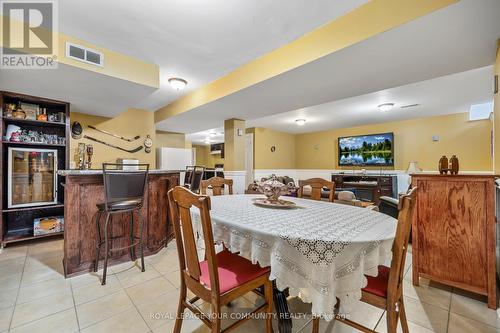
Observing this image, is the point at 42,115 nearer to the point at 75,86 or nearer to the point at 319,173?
the point at 75,86

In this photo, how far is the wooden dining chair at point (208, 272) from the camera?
1067 millimetres

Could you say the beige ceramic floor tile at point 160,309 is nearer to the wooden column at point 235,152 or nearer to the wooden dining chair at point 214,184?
the wooden dining chair at point 214,184

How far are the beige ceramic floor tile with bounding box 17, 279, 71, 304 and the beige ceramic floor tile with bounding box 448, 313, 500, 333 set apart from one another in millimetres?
2996

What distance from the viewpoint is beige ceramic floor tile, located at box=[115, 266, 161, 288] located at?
2.06 meters

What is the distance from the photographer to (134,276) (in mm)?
2182

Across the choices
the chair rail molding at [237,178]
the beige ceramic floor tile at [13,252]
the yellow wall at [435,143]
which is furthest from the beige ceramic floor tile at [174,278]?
the yellow wall at [435,143]

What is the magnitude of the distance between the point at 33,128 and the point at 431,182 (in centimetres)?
548

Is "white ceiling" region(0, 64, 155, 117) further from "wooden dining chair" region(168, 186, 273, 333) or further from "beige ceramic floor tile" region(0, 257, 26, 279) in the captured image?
"wooden dining chair" region(168, 186, 273, 333)

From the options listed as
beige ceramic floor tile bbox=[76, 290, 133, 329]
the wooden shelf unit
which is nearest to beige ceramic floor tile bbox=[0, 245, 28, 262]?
the wooden shelf unit

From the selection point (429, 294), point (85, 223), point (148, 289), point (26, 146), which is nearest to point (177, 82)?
point (85, 223)

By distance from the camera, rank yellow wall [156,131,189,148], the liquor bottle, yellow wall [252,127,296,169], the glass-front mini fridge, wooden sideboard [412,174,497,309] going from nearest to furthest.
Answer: wooden sideboard [412,174,497,309]
the glass-front mini fridge
the liquor bottle
yellow wall [156,131,189,148]
yellow wall [252,127,296,169]

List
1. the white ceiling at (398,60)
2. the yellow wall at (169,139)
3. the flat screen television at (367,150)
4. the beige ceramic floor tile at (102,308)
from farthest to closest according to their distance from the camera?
1. the yellow wall at (169,139)
2. the flat screen television at (367,150)
3. the white ceiling at (398,60)
4. the beige ceramic floor tile at (102,308)

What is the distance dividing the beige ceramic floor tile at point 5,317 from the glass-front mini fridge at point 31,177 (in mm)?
2086

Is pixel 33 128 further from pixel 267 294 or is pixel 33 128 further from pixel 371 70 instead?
pixel 371 70
